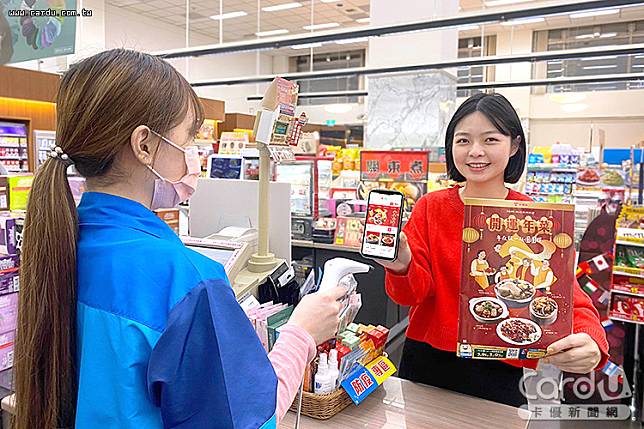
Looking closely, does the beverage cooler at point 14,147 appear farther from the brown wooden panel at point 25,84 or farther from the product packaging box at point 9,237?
the product packaging box at point 9,237

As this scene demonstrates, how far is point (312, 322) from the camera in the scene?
1166mm

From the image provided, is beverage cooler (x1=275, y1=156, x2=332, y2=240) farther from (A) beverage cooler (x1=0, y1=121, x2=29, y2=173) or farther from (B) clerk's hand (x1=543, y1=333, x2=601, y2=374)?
(A) beverage cooler (x1=0, y1=121, x2=29, y2=173)

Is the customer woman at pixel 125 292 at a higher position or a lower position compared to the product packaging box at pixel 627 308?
higher

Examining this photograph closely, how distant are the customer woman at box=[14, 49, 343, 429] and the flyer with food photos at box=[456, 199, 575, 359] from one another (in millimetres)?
622

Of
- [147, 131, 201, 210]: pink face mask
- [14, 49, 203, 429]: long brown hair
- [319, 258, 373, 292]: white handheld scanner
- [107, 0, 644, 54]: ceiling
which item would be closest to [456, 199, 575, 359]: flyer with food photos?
[319, 258, 373, 292]: white handheld scanner

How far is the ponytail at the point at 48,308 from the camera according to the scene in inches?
34.4

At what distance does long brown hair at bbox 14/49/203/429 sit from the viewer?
34.8 inches

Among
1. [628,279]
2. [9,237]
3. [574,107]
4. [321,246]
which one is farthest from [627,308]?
[574,107]

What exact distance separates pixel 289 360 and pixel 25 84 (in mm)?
8891

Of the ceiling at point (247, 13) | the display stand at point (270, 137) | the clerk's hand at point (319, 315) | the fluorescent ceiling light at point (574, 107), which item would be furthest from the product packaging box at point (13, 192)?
the fluorescent ceiling light at point (574, 107)

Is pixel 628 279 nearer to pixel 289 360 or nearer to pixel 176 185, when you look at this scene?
pixel 289 360

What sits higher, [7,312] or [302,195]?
[302,195]

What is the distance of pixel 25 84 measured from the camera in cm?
832

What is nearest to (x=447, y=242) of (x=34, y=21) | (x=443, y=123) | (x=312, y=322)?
(x=312, y=322)
